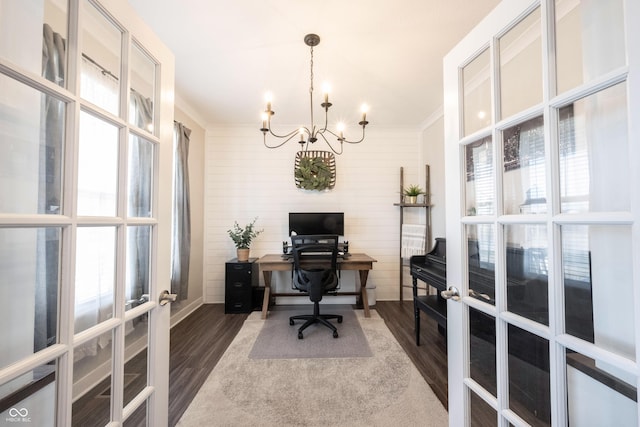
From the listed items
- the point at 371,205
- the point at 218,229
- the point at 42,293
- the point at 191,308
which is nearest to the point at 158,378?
the point at 42,293

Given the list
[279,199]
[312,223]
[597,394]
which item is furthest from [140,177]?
[279,199]

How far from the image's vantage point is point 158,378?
1.04 m

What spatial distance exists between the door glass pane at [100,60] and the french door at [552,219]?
1.32 meters

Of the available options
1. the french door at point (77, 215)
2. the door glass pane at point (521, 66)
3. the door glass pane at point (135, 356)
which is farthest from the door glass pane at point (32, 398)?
the door glass pane at point (521, 66)

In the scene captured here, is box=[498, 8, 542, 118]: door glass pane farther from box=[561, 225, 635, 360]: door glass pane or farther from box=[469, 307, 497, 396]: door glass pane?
box=[469, 307, 497, 396]: door glass pane

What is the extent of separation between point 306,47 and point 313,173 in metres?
1.77

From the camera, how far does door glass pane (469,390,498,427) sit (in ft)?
2.95

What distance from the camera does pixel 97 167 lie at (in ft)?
2.56

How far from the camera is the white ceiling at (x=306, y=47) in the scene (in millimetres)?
1688

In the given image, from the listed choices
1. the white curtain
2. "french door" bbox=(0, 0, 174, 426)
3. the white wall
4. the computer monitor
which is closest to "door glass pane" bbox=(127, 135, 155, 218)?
"french door" bbox=(0, 0, 174, 426)

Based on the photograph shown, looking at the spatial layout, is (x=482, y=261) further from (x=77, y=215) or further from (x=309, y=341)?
(x=309, y=341)

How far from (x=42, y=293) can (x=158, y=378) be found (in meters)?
0.61

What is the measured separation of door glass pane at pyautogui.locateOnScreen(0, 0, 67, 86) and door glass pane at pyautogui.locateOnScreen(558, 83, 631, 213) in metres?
1.39

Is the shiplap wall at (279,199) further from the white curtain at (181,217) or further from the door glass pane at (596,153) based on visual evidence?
the door glass pane at (596,153)
